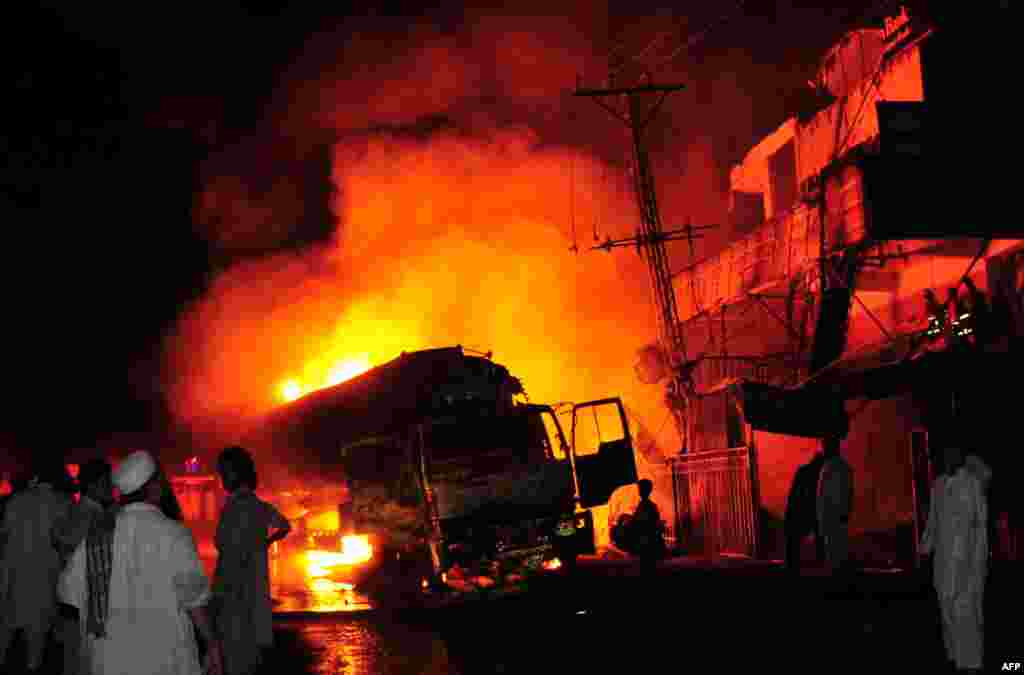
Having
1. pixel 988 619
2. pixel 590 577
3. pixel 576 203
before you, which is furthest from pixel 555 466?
pixel 576 203

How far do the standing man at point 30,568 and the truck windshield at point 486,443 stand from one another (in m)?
5.95

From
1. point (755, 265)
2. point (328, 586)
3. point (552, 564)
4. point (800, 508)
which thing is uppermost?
point (755, 265)

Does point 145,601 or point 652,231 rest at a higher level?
point 652,231

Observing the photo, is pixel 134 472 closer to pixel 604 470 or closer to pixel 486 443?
pixel 486 443

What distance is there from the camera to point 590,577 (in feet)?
53.0

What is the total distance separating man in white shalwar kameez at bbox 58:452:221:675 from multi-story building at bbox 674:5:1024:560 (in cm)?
1192

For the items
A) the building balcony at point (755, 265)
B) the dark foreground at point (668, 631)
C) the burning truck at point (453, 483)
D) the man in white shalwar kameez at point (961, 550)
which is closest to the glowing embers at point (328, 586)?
the burning truck at point (453, 483)

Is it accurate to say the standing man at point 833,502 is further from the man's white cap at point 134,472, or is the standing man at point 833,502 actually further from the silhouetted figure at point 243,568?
the man's white cap at point 134,472

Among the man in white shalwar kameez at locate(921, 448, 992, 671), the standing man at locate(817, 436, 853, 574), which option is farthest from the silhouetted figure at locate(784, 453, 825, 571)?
the man in white shalwar kameez at locate(921, 448, 992, 671)

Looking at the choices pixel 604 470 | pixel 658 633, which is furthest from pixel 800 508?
pixel 658 633

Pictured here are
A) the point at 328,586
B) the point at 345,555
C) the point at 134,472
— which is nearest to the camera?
the point at 134,472

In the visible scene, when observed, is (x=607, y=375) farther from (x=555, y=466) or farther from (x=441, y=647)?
(x=441, y=647)

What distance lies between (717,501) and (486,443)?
5676mm

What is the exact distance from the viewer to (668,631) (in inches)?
392
